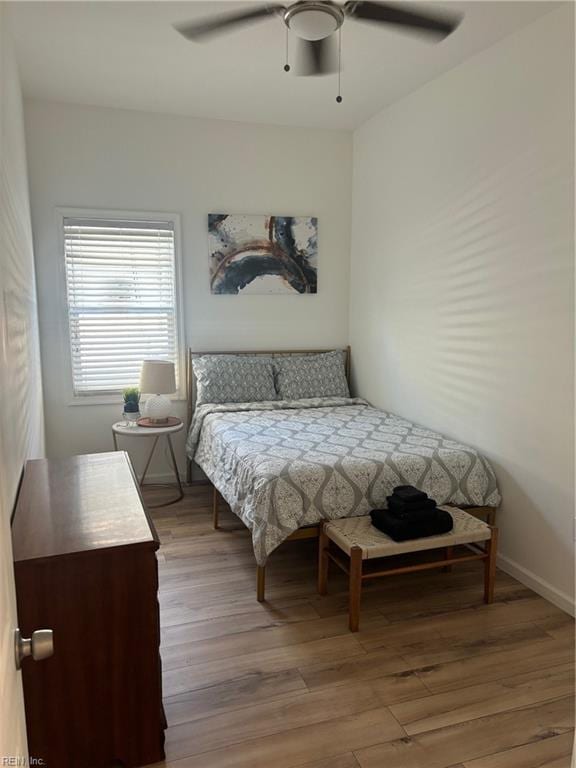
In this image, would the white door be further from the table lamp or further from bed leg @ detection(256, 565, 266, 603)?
the table lamp

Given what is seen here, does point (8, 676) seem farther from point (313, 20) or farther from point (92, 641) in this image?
point (313, 20)

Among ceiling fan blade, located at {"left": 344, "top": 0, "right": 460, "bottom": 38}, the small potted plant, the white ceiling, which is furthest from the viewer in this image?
the small potted plant

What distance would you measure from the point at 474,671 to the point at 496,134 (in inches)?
103

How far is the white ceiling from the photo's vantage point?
260 cm

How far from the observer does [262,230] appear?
4.36 m

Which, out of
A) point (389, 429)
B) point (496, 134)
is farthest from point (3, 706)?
point (496, 134)

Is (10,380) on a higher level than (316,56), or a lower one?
lower

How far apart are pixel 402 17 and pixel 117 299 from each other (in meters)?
2.72

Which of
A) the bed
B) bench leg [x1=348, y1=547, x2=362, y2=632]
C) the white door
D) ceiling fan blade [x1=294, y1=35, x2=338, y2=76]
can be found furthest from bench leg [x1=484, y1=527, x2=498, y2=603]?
ceiling fan blade [x1=294, y1=35, x2=338, y2=76]

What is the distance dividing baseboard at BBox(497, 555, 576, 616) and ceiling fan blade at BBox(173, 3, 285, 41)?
294 cm

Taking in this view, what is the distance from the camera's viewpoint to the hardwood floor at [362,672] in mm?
1756

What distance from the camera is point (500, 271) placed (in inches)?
114

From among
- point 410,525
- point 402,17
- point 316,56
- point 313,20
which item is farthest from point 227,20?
point 410,525

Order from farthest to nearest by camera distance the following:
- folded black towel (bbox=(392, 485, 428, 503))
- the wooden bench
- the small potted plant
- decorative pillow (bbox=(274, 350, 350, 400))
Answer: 1. decorative pillow (bbox=(274, 350, 350, 400))
2. the small potted plant
3. folded black towel (bbox=(392, 485, 428, 503))
4. the wooden bench
